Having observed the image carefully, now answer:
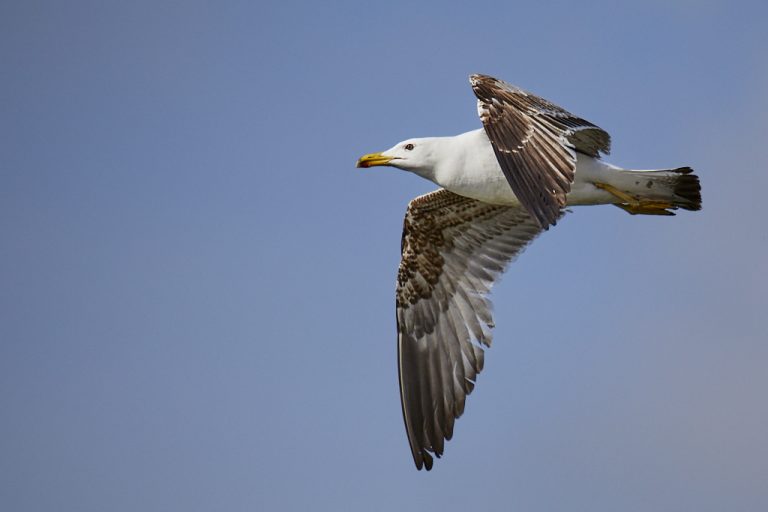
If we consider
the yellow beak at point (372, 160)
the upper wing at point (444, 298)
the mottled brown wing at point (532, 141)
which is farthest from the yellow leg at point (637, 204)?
the yellow beak at point (372, 160)

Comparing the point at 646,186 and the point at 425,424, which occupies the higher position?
the point at 646,186

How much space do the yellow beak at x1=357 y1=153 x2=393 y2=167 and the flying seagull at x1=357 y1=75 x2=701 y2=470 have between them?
0.03 feet

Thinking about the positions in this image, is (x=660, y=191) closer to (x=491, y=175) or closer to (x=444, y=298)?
(x=491, y=175)

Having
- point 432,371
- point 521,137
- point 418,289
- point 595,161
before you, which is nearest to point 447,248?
point 418,289

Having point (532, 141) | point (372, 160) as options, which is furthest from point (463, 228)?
point (532, 141)

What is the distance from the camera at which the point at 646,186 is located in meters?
11.2

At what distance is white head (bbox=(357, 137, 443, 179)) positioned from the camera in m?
11.3

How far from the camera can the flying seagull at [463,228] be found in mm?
10984

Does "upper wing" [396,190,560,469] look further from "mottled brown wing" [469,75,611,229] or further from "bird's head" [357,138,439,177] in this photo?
"mottled brown wing" [469,75,611,229]

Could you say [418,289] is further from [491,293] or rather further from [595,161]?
[595,161]

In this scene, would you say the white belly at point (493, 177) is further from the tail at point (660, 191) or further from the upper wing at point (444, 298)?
the upper wing at point (444, 298)

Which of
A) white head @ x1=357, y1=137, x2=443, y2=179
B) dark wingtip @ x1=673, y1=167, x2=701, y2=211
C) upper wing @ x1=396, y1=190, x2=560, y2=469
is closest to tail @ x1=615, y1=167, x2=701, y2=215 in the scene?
dark wingtip @ x1=673, y1=167, x2=701, y2=211

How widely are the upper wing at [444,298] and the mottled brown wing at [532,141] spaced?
2.28m

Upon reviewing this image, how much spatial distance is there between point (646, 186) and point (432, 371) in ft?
10.7
